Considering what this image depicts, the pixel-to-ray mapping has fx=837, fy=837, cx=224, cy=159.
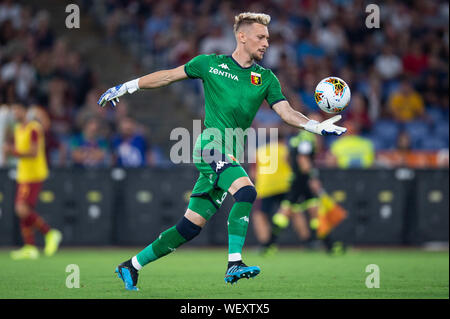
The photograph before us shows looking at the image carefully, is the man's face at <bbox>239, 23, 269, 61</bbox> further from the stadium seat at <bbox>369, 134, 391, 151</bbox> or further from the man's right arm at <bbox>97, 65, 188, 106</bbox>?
the stadium seat at <bbox>369, 134, 391, 151</bbox>

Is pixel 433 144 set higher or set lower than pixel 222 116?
lower

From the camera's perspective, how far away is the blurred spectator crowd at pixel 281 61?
17.7 meters

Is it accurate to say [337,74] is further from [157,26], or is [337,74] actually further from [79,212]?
[79,212]

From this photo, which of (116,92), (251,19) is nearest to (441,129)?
(251,19)

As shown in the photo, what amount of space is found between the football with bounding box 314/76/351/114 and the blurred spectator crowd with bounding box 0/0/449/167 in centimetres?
867

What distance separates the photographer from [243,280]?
9.53m

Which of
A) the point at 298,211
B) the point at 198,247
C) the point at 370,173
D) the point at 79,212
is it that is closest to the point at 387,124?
the point at 370,173

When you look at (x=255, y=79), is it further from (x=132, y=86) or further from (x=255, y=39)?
(x=132, y=86)

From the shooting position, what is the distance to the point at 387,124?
18859mm

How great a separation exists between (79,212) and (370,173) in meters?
5.79

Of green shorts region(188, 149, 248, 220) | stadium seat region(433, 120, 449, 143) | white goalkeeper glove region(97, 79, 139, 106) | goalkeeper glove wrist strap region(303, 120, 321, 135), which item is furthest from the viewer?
stadium seat region(433, 120, 449, 143)

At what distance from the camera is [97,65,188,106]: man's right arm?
27.3 feet

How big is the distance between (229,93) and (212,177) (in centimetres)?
86

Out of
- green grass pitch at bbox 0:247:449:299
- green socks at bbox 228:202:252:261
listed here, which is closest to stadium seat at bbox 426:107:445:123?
green grass pitch at bbox 0:247:449:299
